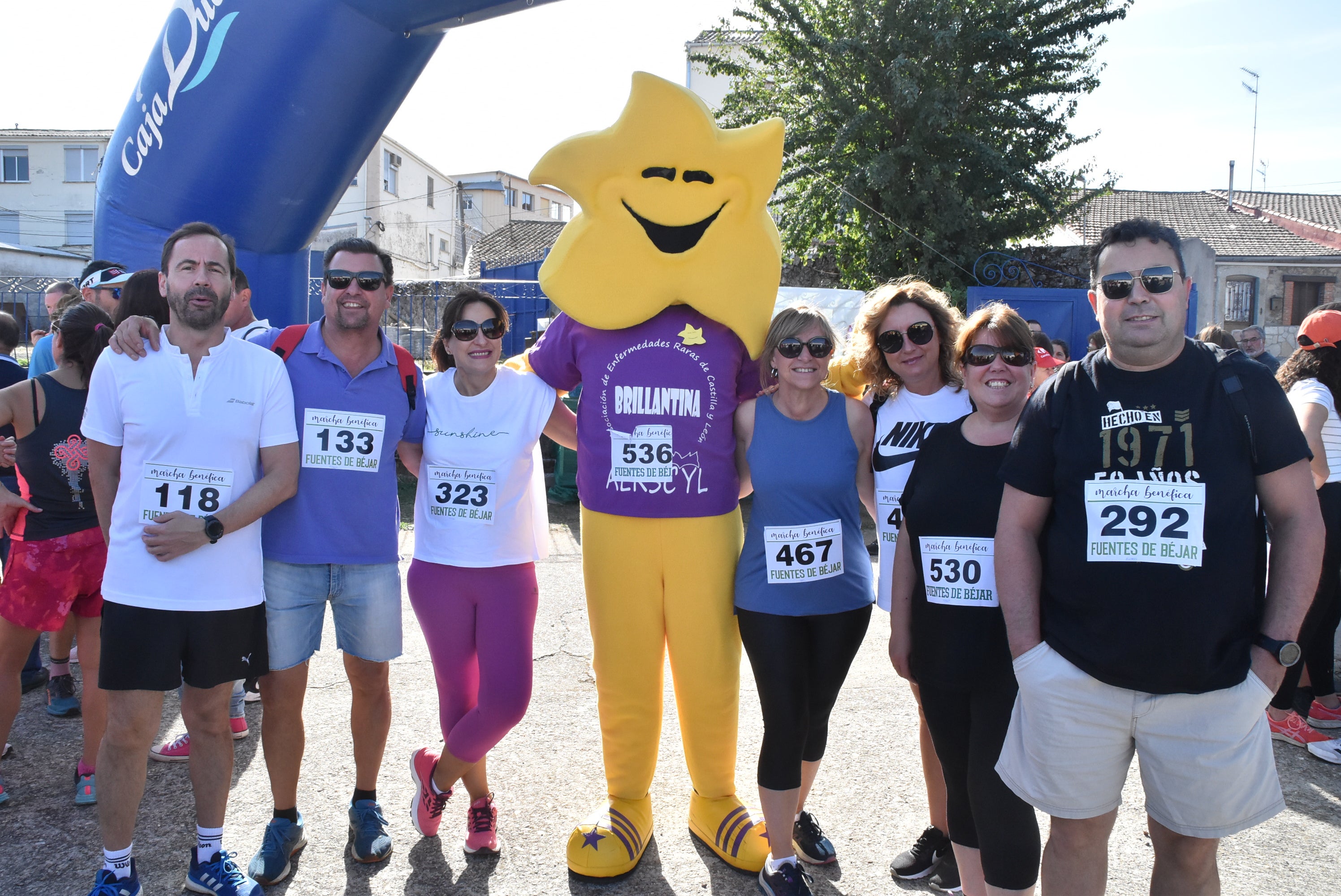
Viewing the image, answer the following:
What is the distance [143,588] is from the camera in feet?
8.78

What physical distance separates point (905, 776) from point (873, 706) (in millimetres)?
725

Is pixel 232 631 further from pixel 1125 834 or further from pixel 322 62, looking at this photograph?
pixel 322 62

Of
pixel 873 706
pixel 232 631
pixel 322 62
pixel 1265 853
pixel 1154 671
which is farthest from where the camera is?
pixel 322 62

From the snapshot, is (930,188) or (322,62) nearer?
(322,62)

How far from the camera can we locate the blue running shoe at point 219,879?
2775 mm

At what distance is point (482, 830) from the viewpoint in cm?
316

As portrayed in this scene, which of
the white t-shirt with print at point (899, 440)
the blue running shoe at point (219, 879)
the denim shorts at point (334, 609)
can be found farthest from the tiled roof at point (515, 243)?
A: the blue running shoe at point (219, 879)

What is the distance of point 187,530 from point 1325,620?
483cm

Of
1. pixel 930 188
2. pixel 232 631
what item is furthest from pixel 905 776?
pixel 930 188

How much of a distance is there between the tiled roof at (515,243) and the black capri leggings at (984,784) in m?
31.5

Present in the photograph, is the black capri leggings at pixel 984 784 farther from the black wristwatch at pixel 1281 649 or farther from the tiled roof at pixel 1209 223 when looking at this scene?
the tiled roof at pixel 1209 223

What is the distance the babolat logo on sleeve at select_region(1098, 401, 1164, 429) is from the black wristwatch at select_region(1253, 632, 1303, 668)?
1.86ft

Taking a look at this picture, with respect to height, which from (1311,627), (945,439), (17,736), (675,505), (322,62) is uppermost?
(322,62)

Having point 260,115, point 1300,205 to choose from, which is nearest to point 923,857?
point 260,115
